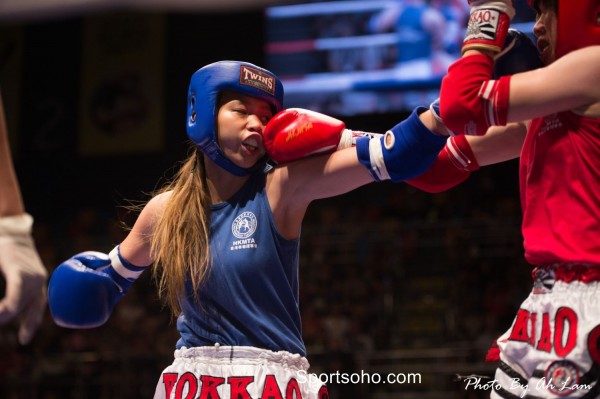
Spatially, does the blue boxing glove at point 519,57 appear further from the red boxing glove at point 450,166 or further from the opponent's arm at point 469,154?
the red boxing glove at point 450,166

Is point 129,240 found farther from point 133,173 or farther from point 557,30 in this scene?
point 133,173

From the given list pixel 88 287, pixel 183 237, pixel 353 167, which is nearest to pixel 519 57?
pixel 353 167

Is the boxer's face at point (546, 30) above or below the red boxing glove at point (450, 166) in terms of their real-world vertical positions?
above

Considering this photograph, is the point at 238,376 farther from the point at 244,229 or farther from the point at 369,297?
the point at 369,297

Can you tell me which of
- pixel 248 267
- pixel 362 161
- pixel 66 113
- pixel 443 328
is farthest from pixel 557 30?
pixel 66 113

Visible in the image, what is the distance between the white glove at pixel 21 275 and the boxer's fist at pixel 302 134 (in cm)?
79

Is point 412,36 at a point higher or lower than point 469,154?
higher

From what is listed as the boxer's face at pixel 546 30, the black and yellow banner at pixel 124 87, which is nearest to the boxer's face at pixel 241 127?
the boxer's face at pixel 546 30

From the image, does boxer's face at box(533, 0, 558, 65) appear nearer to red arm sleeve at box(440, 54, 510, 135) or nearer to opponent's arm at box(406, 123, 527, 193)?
red arm sleeve at box(440, 54, 510, 135)

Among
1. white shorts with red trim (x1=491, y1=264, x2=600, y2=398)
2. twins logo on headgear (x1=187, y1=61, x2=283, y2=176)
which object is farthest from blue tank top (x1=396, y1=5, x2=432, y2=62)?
white shorts with red trim (x1=491, y1=264, x2=600, y2=398)

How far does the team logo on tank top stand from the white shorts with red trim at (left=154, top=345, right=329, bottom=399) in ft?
1.06

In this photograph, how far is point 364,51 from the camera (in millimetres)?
10133

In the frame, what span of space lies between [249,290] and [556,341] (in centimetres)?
99

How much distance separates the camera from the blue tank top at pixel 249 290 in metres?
2.48
